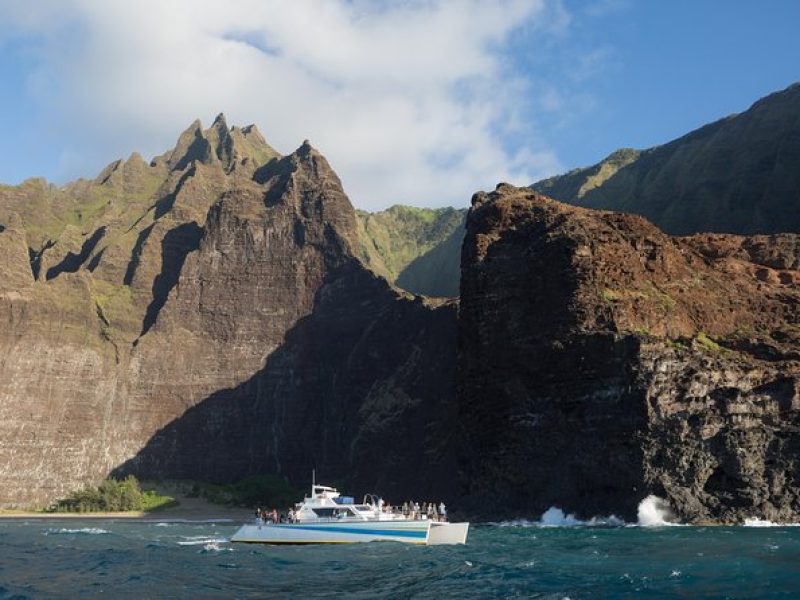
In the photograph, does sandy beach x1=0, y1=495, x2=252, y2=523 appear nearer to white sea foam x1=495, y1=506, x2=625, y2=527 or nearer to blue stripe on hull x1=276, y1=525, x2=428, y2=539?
white sea foam x1=495, y1=506, x2=625, y2=527

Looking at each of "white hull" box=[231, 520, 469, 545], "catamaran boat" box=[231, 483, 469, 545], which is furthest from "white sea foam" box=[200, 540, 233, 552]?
"white hull" box=[231, 520, 469, 545]

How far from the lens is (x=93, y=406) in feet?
612

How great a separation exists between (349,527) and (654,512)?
125 feet

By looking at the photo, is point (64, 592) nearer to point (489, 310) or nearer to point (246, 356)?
point (489, 310)

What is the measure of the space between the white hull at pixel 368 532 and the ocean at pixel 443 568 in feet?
2.85

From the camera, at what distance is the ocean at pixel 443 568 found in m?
45.8

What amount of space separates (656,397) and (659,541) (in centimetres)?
3221

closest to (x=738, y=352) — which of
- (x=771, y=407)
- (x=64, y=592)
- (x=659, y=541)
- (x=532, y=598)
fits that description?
(x=771, y=407)

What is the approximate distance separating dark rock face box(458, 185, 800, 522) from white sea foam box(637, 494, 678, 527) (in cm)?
82

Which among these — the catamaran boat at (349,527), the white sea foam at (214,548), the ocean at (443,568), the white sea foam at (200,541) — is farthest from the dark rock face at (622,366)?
the white sea foam at (214,548)

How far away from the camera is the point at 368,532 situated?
70.9 meters

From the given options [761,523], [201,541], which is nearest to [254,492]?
[201,541]

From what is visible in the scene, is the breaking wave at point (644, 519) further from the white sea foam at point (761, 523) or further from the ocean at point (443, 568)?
the ocean at point (443, 568)

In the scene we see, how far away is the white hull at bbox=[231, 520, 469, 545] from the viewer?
69.8m
